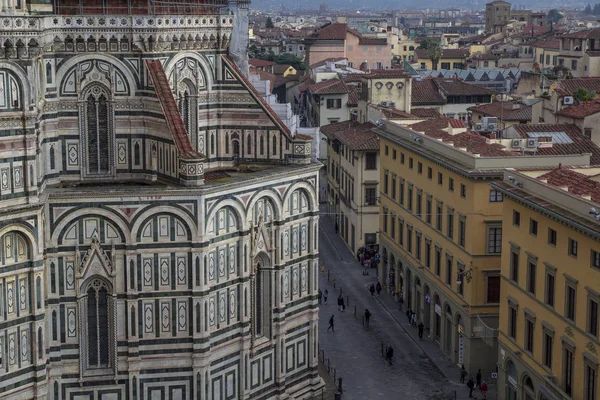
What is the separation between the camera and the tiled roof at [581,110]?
76.4 metres

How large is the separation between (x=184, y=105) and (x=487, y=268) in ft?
54.9

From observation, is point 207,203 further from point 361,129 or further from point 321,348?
point 361,129

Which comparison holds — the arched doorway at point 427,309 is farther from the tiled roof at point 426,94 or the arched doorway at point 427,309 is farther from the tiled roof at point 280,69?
the tiled roof at point 280,69

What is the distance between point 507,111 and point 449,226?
107 feet

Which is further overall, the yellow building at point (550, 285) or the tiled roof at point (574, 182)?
the tiled roof at point (574, 182)

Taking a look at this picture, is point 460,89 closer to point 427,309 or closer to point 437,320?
point 427,309

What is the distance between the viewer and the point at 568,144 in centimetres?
6419

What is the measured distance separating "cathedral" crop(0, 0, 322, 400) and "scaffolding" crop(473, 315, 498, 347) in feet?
33.5

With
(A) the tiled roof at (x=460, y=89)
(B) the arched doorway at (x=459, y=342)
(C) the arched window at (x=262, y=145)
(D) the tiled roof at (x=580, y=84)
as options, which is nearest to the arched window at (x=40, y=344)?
(C) the arched window at (x=262, y=145)

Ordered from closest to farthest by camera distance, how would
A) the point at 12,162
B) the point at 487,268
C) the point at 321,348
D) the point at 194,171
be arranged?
the point at 12,162 → the point at 194,171 → the point at 487,268 → the point at 321,348

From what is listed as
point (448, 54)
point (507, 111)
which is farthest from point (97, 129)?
point (448, 54)

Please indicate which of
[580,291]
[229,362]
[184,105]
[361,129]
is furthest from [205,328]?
[361,129]

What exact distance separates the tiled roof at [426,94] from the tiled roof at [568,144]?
30811 mm

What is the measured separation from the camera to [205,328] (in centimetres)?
4681
